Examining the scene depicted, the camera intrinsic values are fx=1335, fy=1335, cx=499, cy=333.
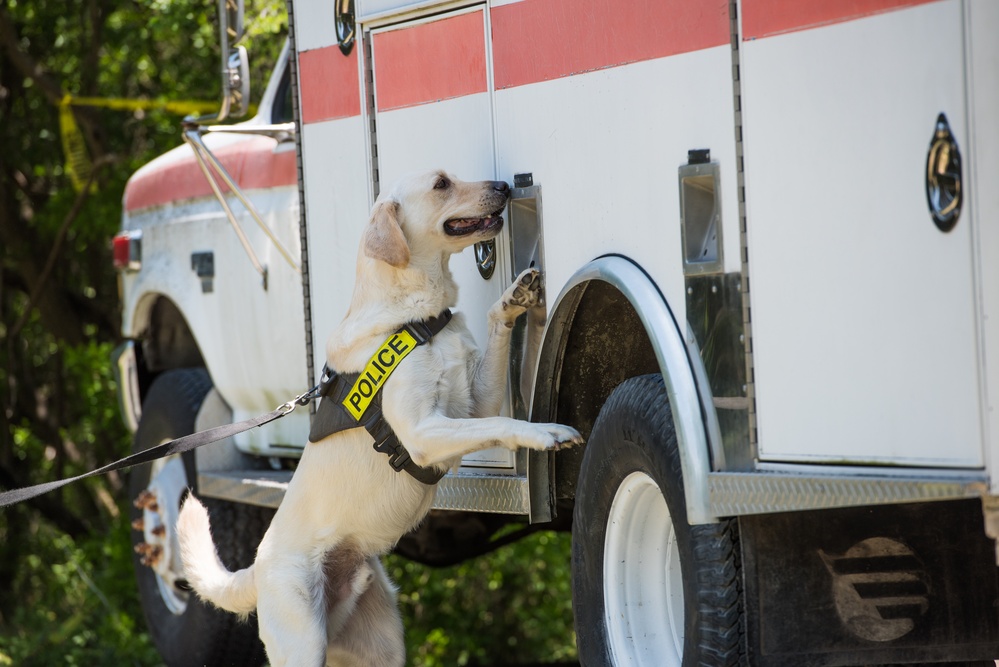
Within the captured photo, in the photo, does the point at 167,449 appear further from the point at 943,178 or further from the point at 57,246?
the point at 57,246

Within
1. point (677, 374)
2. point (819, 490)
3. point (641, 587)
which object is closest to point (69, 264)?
point (641, 587)

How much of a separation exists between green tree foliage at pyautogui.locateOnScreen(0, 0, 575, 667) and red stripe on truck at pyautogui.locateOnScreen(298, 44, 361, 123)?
10.6 ft

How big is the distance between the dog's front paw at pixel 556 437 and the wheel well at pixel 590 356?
0.31m

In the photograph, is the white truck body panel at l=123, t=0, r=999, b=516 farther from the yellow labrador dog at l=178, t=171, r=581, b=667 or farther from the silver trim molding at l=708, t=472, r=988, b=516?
Result: the yellow labrador dog at l=178, t=171, r=581, b=667

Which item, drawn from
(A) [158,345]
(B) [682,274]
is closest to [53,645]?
(A) [158,345]

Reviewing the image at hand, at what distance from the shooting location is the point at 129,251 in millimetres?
6621

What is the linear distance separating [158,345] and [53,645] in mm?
2616

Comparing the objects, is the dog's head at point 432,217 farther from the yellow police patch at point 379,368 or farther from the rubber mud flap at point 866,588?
the rubber mud flap at point 866,588

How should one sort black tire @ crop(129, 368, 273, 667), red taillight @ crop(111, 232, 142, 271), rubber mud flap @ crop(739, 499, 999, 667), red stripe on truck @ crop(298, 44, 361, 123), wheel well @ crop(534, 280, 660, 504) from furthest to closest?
red taillight @ crop(111, 232, 142, 271)
black tire @ crop(129, 368, 273, 667)
red stripe on truck @ crop(298, 44, 361, 123)
wheel well @ crop(534, 280, 660, 504)
rubber mud flap @ crop(739, 499, 999, 667)

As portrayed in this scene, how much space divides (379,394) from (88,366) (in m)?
7.00

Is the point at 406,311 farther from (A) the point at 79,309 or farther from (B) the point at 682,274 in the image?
(A) the point at 79,309

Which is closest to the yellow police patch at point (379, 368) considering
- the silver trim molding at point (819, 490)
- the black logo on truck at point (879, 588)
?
the silver trim molding at point (819, 490)

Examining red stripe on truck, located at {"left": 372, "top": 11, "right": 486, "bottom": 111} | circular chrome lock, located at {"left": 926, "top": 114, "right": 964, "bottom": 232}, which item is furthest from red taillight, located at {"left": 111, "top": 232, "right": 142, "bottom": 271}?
circular chrome lock, located at {"left": 926, "top": 114, "right": 964, "bottom": 232}

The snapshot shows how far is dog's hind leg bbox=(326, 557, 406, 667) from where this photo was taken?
4.28 meters
